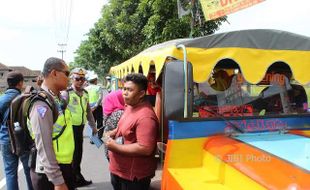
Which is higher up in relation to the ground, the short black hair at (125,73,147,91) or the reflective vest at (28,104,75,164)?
the short black hair at (125,73,147,91)

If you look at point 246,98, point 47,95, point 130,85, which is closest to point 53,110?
point 47,95

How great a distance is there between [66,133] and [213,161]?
135 cm

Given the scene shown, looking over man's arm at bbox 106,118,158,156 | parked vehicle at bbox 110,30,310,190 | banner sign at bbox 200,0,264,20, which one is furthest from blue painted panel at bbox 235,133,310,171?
banner sign at bbox 200,0,264,20

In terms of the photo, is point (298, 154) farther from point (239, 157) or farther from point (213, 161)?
point (213, 161)

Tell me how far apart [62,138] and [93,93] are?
21.6 feet

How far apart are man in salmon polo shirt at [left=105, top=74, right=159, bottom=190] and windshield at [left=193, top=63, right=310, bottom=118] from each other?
488 millimetres

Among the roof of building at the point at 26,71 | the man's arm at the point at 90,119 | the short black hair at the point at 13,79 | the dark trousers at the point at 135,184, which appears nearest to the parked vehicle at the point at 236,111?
the dark trousers at the point at 135,184

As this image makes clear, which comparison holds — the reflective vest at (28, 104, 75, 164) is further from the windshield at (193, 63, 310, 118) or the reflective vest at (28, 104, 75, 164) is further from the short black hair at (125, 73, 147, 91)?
the windshield at (193, 63, 310, 118)

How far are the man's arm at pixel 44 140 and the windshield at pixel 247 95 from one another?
1.32 m

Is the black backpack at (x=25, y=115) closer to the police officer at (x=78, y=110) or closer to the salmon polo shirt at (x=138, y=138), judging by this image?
the salmon polo shirt at (x=138, y=138)

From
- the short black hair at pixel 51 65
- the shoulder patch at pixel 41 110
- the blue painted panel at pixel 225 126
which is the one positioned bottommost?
the blue painted panel at pixel 225 126

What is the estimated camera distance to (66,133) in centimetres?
325

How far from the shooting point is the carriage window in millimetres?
3402

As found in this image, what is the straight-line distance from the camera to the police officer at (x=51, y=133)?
A: 260 cm
